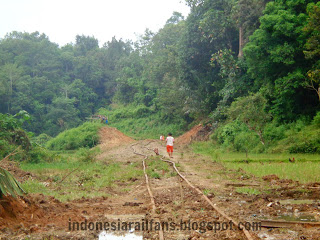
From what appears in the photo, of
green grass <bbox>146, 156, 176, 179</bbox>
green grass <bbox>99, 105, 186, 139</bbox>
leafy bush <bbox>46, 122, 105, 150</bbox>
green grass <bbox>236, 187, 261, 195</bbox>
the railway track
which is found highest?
green grass <bbox>99, 105, 186, 139</bbox>

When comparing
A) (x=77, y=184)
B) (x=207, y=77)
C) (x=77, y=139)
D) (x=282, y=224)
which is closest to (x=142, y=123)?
(x=77, y=139)

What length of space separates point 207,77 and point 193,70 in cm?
163

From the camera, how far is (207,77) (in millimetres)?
34031

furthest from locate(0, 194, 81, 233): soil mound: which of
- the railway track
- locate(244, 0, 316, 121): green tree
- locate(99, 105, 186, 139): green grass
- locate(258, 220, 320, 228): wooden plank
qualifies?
locate(99, 105, 186, 139): green grass

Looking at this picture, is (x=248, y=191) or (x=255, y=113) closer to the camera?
(x=248, y=191)

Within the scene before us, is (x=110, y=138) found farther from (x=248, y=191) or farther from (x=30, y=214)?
(x=30, y=214)

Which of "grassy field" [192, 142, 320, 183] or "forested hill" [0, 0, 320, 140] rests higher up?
"forested hill" [0, 0, 320, 140]

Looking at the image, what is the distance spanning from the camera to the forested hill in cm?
1994

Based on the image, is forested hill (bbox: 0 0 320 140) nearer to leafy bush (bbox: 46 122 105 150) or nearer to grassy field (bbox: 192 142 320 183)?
grassy field (bbox: 192 142 320 183)

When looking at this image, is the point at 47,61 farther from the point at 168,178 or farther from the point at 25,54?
the point at 168,178

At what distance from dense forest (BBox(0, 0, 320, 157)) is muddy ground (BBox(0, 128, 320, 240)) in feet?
32.3

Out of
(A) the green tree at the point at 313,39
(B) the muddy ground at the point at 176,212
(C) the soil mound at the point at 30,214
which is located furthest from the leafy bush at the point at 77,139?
(C) the soil mound at the point at 30,214

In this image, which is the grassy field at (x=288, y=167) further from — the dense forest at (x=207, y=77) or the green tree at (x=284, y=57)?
the green tree at (x=284, y=57)

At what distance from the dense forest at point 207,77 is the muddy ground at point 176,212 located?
9.85m
